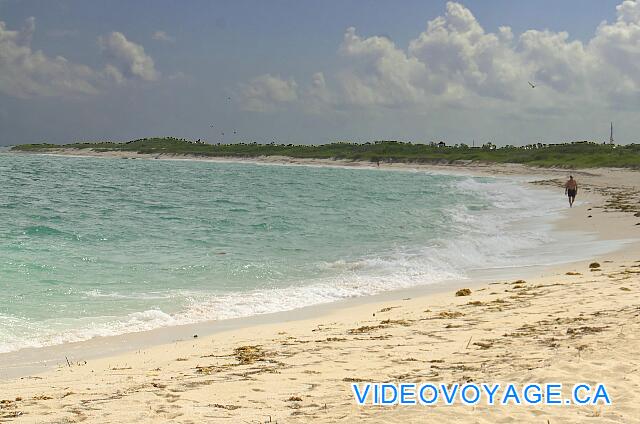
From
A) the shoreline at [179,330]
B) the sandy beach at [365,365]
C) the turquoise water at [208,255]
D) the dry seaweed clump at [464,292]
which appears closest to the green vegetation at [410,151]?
the turquoise water at [208,255]

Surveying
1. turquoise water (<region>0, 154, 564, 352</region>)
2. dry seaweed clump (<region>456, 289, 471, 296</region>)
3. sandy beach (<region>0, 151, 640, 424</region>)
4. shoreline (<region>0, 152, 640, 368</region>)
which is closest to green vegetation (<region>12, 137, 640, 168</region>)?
turquoise water (<region>0, 154, 564, 352</region>)

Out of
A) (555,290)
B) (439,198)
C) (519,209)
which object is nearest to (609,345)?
(555,290)

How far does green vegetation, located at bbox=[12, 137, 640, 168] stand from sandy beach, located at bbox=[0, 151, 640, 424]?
73.6m

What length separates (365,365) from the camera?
25.0 ft

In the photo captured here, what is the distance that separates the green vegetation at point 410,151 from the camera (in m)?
94.0

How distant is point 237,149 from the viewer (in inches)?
6747

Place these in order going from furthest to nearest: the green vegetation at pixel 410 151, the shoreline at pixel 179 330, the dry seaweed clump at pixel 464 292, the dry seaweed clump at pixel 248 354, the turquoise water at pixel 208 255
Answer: the green vegetation at pixel 410 151 < the dry seaweed clump at pixel 464 292 < the turquoise water at pixel 208 255 < the shoreline at pixel 179 330 < the dry seaweed clump at pixel 248 354

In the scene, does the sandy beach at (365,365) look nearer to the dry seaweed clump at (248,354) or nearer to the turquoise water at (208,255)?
the dry seaweed clump at (248,354)

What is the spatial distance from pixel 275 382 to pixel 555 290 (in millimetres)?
6898

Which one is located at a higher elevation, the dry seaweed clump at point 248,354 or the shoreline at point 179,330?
the dry seaweed clump at point 248,354

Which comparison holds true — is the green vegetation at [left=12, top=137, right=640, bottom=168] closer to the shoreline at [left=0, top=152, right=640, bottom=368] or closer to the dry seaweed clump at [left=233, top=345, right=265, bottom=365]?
the shoreline at [left=0, top=152, right=640, bottom=368]

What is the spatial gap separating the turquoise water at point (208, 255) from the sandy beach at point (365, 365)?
7.05 ft

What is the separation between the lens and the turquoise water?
1216cm

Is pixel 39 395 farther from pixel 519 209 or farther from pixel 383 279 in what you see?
pixel 519 209
